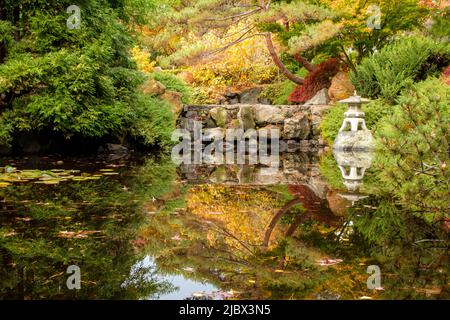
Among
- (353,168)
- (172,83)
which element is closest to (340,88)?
(172,83)

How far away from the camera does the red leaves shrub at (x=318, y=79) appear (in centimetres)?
1648

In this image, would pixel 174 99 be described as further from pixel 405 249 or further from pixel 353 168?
pixel 405 249

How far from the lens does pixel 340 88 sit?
15359 millimetres

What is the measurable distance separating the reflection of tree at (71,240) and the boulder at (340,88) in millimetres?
9424

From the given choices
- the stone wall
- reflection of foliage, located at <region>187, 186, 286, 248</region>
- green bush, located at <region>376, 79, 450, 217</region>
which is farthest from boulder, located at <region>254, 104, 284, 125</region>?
green bush, located at <region>376, 79, 450, 217</region>

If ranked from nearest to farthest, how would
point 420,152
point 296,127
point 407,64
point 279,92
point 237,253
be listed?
point 237,253
point 420,152
point 407,64
point 296,127
point 279,92

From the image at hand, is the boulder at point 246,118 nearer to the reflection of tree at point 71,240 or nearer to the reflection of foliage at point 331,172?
the reflection of foliage at point 331,172

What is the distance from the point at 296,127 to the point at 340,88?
→ 168 cm

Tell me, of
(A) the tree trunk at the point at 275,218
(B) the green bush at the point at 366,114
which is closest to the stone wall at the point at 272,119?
(B) the green bush at the point at 366,114

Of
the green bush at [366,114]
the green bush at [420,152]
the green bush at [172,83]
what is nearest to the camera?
the green bush at [420,152]

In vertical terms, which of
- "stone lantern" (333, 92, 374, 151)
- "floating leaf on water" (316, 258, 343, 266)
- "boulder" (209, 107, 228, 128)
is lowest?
"floating leaf on water" (316, 258, 343, 266)

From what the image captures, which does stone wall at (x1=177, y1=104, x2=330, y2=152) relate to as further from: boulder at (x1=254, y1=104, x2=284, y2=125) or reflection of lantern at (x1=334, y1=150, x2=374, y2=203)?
reflection of lantern at (x1=334, y1=150, x2=374, y2=203)

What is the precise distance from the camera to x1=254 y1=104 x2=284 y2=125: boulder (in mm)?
15680
